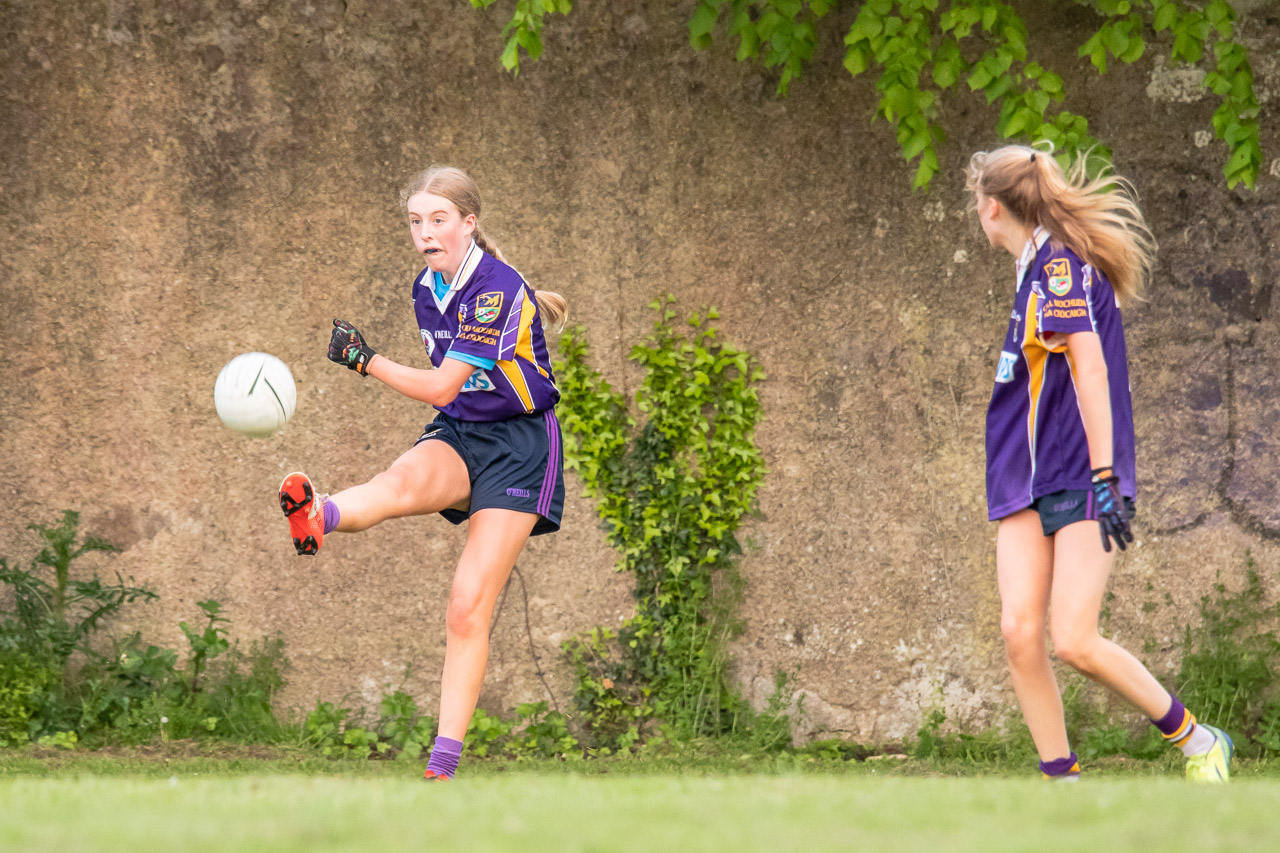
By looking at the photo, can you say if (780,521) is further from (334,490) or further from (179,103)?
(179,103)

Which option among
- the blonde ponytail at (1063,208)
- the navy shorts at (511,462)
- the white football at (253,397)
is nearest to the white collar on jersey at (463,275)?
the navy shorts at (511,462)

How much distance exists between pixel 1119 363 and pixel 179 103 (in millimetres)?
4164

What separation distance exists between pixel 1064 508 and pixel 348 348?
2.21 meters

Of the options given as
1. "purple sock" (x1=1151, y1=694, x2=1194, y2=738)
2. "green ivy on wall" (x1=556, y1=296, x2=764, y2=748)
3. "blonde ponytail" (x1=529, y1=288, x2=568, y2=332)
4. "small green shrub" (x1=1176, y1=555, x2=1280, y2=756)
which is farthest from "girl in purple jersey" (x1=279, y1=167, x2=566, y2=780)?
"small green shrub" (x1=1176, y1=555, x2=1280, y2=756)

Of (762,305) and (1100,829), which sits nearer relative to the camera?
(1100,829)

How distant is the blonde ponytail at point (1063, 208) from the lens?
3584mm

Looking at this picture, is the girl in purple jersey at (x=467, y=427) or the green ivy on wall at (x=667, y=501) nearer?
the girl in purple jersey at (x=467, y=427)

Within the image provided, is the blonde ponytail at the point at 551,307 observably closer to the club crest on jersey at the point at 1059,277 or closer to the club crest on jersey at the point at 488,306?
the club crest on jersey at the point at 488,306

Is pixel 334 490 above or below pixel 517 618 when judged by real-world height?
above

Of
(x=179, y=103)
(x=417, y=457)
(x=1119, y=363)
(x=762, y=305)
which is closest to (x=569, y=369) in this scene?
(x=762, y=305)

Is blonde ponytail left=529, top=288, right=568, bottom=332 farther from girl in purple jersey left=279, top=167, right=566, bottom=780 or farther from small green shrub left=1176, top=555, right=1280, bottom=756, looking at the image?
small green shrub left=1176, top=555, right=1280, bottom=756

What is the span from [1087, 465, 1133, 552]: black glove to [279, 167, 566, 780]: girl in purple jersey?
1733mm

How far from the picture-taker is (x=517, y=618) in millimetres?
5453

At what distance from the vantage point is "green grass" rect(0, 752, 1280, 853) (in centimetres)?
194
